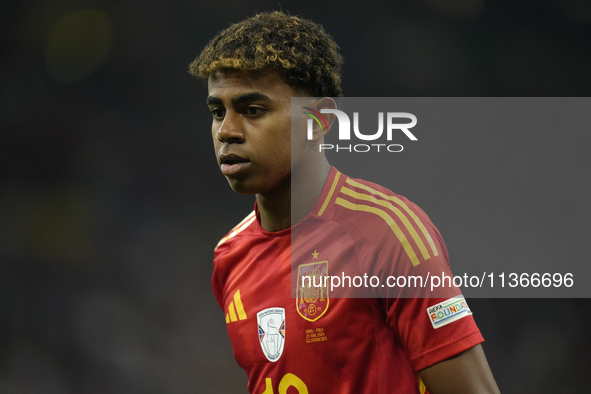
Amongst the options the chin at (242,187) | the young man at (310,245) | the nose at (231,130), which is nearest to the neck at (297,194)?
the young man at (310,245)

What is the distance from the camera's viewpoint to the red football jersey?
1299mm

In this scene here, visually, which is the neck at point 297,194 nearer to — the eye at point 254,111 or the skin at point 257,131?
the skin at point 257,131

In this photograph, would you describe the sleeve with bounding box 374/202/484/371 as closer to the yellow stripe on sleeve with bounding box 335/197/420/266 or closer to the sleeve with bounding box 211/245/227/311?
the yellow stripe on sleeve with bounding box 335/197/420/266

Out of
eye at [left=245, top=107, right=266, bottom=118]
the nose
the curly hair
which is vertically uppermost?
the curly hair

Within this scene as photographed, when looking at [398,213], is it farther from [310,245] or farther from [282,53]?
[282,53]

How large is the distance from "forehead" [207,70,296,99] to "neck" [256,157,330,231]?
26 centimetres

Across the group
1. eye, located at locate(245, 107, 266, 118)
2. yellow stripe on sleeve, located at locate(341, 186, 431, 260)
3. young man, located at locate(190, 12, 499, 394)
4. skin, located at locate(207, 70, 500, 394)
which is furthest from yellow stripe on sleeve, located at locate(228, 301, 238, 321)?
eye, located at locate(245, 107, 266, 118)

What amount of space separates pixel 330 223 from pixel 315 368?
17.2 inches

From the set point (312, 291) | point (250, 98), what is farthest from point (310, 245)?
point (250, 98)

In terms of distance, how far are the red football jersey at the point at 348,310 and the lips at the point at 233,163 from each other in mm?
271

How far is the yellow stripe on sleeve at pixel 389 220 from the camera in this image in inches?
52.8

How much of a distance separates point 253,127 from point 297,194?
0.89 ft

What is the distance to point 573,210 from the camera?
2.06 meters

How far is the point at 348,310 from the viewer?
4.61 ft
